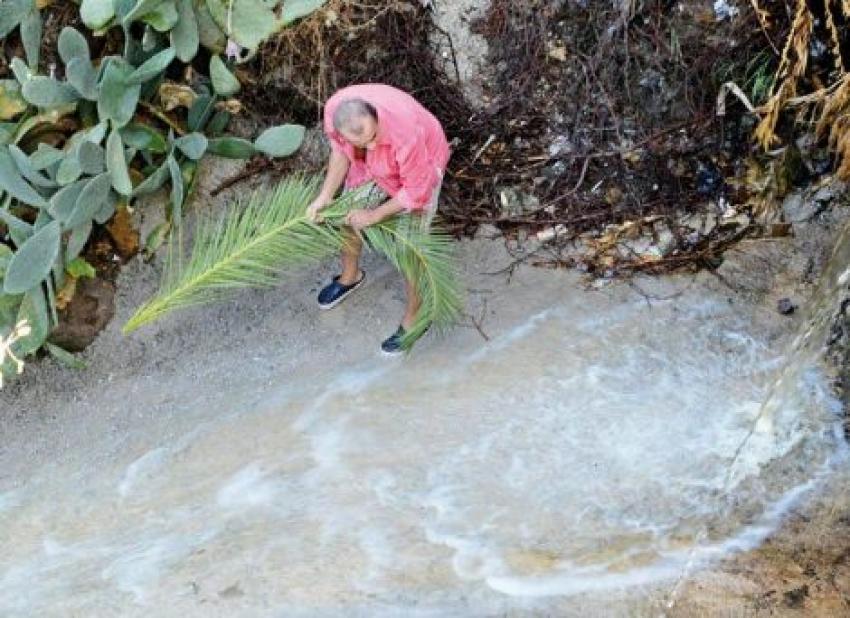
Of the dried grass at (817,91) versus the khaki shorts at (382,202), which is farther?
the dried grass at (817,91)

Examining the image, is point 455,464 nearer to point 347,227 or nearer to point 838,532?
point 347,227

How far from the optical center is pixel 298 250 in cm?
405

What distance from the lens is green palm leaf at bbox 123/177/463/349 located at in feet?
12.9

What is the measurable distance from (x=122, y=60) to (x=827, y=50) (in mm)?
2945

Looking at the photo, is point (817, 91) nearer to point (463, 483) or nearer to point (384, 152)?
point (384, 152)

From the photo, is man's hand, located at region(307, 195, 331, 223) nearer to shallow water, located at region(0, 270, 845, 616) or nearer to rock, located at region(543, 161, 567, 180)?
shallow water, located at region(0, 270, 845, 616)

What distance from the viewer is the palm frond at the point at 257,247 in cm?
402

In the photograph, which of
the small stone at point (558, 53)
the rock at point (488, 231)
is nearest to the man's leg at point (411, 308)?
the rock at point (488, 231)

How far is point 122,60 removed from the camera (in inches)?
172

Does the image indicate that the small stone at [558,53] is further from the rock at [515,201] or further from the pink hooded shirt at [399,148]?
the pink hooded shirt at [399,148]

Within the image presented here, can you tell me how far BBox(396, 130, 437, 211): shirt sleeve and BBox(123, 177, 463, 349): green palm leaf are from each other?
0.09 m

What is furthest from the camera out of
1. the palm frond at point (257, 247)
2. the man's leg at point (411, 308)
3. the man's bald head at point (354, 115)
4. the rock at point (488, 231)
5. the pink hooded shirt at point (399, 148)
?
the rock at point (488, 231)

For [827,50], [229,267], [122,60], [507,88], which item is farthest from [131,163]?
[827,50]

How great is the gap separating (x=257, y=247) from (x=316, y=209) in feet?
0.88
